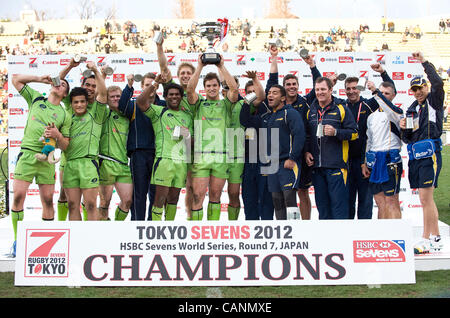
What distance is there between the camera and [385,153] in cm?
588

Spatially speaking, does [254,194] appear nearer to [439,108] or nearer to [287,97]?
[287,97]

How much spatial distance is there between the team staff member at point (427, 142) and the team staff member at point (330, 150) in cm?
70

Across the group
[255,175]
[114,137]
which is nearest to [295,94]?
[255,175]

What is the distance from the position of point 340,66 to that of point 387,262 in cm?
461

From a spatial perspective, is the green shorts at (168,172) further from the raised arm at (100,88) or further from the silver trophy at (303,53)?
the silver trophy at (303,53)

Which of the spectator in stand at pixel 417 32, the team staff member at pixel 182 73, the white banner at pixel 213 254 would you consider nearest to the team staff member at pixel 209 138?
the team staff member at pixel 182 73

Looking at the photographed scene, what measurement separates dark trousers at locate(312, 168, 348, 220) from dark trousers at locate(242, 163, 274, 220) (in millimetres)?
650

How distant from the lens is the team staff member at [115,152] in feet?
19.6

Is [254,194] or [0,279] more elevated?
[254,194]

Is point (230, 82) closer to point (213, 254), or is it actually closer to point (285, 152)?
point (285, 152)

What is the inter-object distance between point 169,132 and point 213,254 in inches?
69.2

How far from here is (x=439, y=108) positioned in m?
5.71

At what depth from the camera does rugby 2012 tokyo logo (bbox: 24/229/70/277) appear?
460 centimetres
